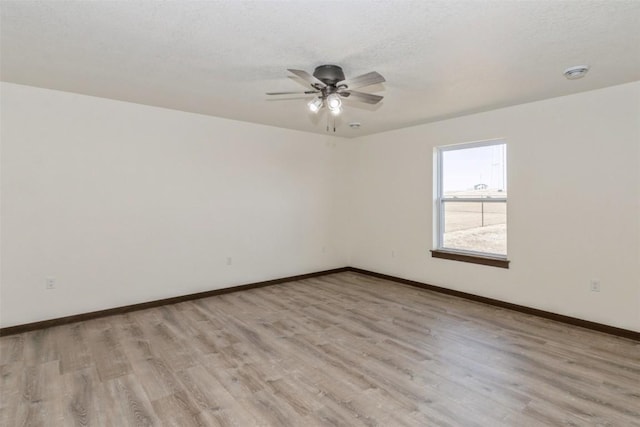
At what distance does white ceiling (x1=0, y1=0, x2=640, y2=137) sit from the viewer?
6.68 feet

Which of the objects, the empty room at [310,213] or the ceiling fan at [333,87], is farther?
the ceiling fan at [333,87]

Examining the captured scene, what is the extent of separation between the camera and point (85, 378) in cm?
262

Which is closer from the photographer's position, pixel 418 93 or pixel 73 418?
pixel 73 418

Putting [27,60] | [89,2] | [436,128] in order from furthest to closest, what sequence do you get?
[436,128], [27,60], [89,2]

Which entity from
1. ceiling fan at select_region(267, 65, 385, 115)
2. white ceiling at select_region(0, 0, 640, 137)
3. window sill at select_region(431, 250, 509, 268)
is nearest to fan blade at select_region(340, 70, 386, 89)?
ceiling fan at select_region(267, 65, 385, 115)

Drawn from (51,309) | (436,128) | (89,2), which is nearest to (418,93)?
(436,128)

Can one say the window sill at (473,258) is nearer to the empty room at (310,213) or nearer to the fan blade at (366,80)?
the empty room at (310,213)

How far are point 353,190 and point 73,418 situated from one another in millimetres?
5063

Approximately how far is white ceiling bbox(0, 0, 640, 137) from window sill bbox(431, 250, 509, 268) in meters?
1.97

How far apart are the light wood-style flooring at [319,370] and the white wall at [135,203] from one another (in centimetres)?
52

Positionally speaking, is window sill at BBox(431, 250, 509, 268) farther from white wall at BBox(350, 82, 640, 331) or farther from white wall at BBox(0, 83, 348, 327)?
white wall at BBox(0, 83, 348, 327)

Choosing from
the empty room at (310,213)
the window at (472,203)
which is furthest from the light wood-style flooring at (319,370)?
the window at (472,203)

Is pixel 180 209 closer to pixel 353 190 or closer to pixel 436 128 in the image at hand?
pixel 353 190

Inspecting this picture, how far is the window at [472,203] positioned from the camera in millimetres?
4383
